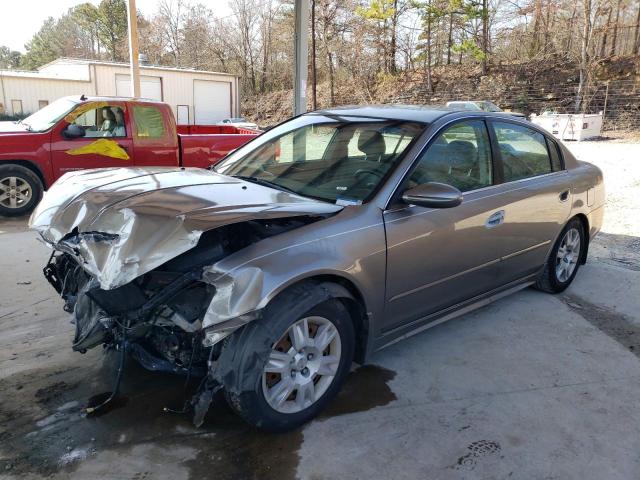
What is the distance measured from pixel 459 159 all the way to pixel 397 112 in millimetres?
570

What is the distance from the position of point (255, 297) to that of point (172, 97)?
2870 cm

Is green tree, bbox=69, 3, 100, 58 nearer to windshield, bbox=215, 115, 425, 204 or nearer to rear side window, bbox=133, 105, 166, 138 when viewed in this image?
rear side window, bbox=133, 105, 166, 138

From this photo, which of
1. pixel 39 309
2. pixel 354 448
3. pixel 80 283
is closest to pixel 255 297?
pixel 354 448

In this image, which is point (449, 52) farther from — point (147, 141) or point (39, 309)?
point (39, 309)

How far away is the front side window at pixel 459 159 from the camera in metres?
3.38

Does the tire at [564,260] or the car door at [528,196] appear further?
the tire at [564,260]

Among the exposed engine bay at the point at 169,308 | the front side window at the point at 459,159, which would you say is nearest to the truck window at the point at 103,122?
the exposed engine bay at the point at 169,308

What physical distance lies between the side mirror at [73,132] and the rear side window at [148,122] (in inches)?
31.6

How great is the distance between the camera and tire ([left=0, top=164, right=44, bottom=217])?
7484mm

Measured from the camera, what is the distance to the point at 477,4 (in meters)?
32.3

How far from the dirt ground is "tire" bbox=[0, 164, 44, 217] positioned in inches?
150

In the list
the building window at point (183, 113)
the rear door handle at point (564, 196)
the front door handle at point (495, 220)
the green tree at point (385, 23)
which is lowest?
the front door handle at point (495, 220)

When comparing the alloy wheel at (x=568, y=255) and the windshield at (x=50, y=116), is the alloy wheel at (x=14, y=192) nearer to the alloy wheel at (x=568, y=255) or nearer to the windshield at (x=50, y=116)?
the windshield at (x=50, y=116)

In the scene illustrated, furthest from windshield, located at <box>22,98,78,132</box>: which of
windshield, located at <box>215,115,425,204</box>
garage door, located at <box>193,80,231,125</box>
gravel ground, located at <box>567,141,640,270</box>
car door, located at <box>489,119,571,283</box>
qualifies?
garage door, located at <box>193,80,231,125</box>
